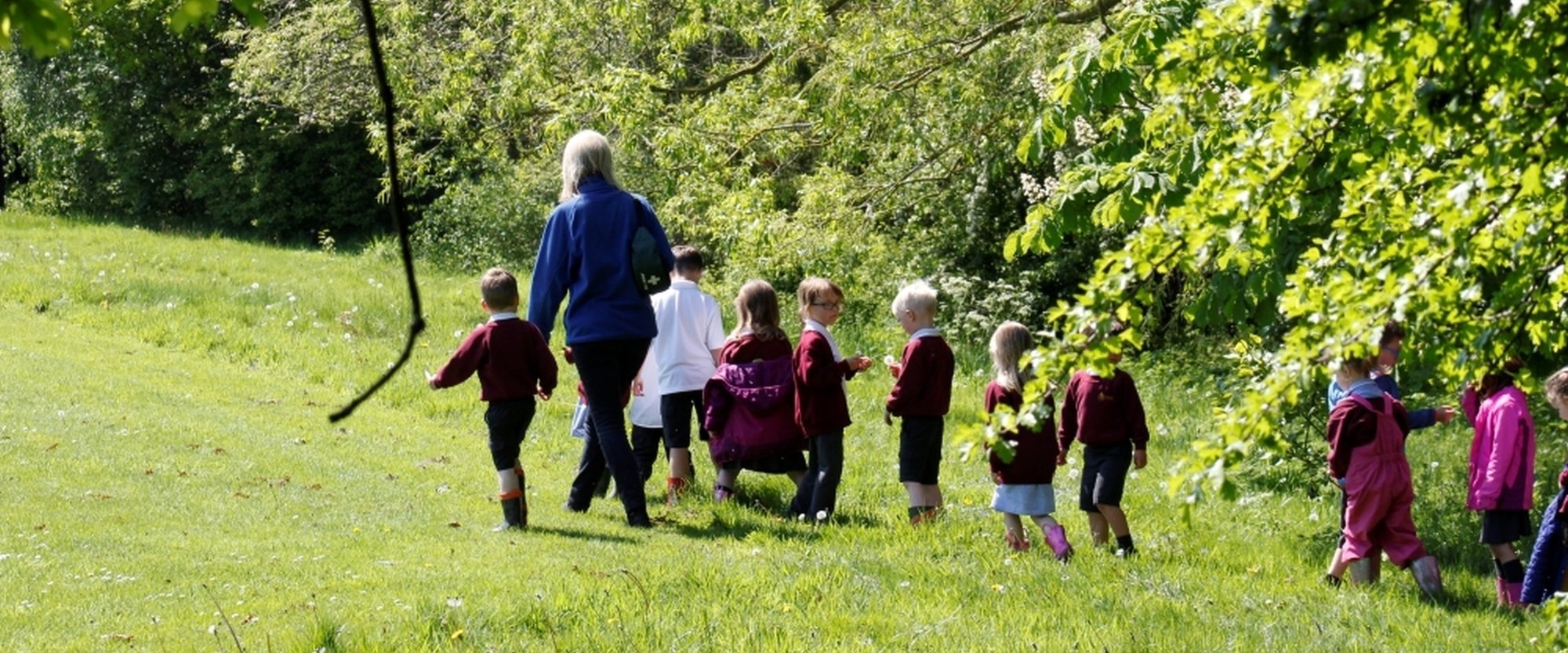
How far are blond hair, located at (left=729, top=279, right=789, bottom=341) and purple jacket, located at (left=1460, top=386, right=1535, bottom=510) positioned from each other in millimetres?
3535

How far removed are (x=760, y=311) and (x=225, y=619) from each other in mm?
3784

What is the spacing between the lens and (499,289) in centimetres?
901

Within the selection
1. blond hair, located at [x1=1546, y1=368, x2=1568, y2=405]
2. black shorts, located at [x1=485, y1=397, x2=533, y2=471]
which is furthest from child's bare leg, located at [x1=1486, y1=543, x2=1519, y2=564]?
black shorts, located at [x1=485, y1=397, x2=533, y2=471]

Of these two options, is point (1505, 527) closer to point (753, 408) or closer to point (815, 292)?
point (815, 292)

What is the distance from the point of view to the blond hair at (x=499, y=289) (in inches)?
355

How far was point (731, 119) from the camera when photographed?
14.5m

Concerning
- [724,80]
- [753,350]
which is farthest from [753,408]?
[724,80]

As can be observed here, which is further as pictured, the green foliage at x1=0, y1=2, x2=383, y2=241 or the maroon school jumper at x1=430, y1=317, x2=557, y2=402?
the green foliage at x1=0, y1=2, x2=383, y2=241

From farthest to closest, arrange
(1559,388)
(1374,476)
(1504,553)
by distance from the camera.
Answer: (1504,553)
(1559,388)
(1374,476)

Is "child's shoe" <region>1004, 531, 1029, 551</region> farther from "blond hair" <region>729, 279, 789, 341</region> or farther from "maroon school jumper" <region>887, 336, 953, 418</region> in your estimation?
"blond hair" <region>729, 279, 789, 341</region>

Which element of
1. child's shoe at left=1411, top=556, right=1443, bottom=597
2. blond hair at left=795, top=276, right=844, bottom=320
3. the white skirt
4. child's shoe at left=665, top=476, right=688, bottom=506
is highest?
blond hair at left=795, top=276, right=844, bottom=320

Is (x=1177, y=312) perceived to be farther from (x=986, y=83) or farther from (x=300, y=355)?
(x=300, y=355)

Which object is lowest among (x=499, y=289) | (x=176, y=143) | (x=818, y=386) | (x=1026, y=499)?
(x=1026, y=499)

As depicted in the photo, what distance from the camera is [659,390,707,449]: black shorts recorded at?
10109 mm
